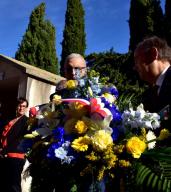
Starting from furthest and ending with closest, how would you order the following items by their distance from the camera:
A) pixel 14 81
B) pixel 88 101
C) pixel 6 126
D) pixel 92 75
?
pixel 14 81
pixel 6 126
pixel 92 75
pixel 88 101

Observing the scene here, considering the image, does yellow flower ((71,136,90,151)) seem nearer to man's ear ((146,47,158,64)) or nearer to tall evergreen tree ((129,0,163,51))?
man's ear ((146,47,158,64))

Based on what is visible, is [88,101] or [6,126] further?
[6,126]

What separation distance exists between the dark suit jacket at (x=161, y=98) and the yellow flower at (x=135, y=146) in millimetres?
315

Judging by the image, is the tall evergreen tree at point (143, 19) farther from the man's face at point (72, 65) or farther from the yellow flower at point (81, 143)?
the yellow flower at point (81, 143)

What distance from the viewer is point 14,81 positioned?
8617 millimetres

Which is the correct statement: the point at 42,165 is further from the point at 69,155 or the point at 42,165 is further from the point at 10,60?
the point at 10,60

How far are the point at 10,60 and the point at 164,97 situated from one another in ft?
19.3

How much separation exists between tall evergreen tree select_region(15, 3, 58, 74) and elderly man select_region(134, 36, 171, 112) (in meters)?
20.9

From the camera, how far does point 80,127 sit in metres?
2.07

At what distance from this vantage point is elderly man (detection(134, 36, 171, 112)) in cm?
252

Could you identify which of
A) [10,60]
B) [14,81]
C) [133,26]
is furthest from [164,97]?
[133,26]

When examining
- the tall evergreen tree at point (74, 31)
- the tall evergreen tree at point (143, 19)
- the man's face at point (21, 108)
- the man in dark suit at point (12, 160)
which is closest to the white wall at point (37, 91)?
the man's face at point (21, 108)

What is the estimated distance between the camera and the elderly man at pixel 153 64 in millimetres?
2516

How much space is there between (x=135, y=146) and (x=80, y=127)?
10.9 inches
